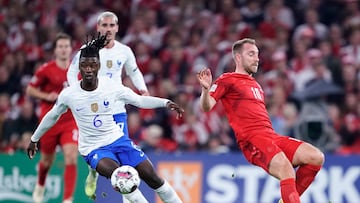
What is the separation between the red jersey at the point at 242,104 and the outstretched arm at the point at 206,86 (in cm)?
34

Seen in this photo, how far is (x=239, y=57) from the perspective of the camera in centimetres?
1354

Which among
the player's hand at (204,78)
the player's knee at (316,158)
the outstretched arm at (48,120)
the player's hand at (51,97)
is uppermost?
the player's hand at (204,78)

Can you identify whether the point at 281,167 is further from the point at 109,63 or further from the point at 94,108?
the point at 109,63

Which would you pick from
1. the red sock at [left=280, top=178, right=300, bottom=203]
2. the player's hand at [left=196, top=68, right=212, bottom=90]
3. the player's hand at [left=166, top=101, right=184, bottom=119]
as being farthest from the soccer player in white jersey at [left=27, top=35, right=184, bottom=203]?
the red sock at [left=280, top=178, right=300, bottom=203]

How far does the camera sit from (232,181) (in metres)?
18.0

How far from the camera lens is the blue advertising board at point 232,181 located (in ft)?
57.7

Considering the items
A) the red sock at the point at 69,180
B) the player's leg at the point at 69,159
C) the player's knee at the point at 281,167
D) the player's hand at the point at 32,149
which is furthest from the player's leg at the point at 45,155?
the player's knee at the point at 281,167

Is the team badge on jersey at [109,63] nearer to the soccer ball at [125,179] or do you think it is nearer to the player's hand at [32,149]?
the player's hand at [32,149]

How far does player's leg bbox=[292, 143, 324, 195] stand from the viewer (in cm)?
1305

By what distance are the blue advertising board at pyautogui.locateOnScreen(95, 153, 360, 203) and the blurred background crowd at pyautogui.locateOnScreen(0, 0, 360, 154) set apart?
1.23 m

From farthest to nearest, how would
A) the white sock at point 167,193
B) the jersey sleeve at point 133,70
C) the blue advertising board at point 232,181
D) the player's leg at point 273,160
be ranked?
the blue advertising board at point 232,181 → the jersey sleeve at point 133,70 → the white sock at point 167,193 → the player's leg at point 273,160

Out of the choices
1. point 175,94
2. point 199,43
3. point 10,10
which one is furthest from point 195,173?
point 10,10

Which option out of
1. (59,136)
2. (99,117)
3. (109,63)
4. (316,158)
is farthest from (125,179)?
(59,136)

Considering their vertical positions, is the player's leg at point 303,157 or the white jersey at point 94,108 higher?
the white jersey at point 94,108
